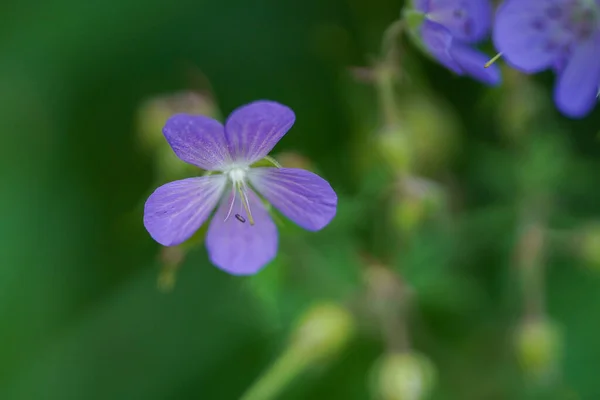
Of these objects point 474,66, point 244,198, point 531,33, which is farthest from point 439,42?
point 244,198

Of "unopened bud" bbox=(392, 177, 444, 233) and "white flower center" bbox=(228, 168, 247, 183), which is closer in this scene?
"white flower center" bbox=(228, 168, 247, 183)

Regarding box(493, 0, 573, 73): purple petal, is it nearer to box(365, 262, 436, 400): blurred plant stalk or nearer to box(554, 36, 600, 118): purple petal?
box(554, 36, 600, 118): purple petal

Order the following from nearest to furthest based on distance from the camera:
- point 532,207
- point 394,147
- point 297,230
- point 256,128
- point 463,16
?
point 256,128 → point 463,16 → point 394,147 → point 297,230 → point 532,207

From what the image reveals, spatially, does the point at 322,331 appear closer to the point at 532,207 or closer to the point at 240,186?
the point at 240,186

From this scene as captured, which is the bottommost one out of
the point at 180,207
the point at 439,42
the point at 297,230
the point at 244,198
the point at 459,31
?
the point at 180,207

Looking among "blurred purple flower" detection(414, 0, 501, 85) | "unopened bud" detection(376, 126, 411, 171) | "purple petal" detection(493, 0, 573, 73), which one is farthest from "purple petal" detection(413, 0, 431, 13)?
"unopened bud" detection(376, 126, 411, 171)

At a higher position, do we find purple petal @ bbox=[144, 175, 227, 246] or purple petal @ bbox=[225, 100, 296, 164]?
purple petal @ bbox=[225, 100, 296, 164]

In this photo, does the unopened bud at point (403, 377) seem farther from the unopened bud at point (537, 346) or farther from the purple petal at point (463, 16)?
the purple petal at point (463, 16)
